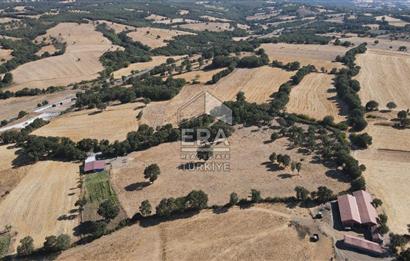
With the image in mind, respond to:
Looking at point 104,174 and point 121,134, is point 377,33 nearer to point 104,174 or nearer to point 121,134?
point 121,134

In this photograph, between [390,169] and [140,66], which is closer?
[390,169]

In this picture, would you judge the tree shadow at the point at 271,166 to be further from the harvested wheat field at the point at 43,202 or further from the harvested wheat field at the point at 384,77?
the harvested wheat field at the point at 384,77

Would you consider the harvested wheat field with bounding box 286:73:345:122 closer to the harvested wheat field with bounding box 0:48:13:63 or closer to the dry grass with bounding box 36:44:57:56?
the dry grass with bounding box 36:44:57:56

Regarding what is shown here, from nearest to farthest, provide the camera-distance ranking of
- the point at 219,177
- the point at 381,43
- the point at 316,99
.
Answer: the point at 219,177
the point at 316,99
the point at 381,43

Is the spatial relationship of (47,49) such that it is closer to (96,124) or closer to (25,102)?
(25,102)

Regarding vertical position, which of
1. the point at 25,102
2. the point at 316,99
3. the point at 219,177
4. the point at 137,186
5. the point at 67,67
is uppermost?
the point at 316,99

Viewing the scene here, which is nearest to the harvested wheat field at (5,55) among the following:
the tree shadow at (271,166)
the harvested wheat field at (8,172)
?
the harvested wheat field at (8,172)

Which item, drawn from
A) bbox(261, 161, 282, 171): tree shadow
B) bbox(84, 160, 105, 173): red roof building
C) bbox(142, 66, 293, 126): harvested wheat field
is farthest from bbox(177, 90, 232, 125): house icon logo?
bbox(84, 160, 105, 173): red roof building

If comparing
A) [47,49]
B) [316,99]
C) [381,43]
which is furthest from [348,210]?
[47,49]
